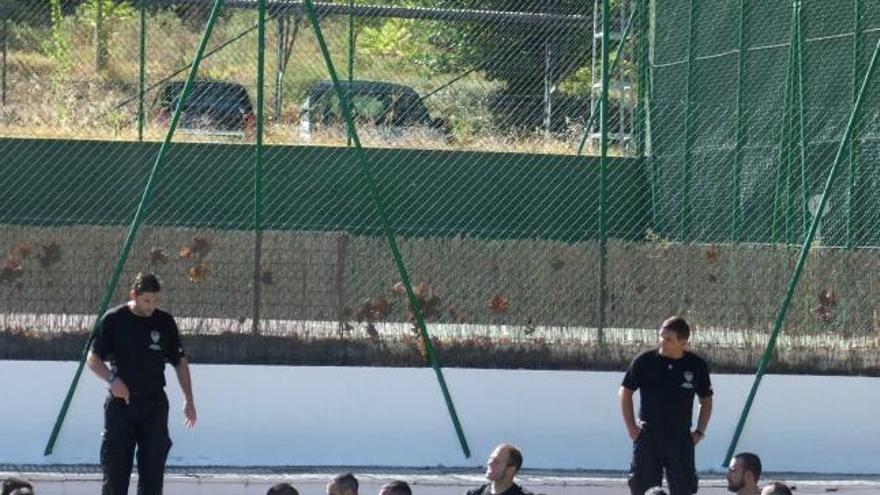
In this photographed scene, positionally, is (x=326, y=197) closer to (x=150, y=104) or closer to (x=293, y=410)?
(x=150, y=104)

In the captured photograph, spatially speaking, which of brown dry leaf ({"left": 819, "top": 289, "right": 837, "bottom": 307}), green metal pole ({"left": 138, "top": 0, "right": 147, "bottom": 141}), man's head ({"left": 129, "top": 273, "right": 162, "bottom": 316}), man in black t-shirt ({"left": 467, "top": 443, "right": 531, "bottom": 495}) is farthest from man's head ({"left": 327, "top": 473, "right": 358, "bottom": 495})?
green metal pole ({"left": 138, "top": 0, "right": 147, "bottom": 141})

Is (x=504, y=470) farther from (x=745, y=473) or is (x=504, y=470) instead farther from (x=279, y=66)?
(x=279, y=66)

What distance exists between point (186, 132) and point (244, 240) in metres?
4.34

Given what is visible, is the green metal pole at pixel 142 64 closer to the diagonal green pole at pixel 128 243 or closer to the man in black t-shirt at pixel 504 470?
the diagonal green pole at pixel 128 243

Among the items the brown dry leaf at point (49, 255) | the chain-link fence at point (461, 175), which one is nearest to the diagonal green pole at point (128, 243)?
the chain-link fence at point (461, 175)

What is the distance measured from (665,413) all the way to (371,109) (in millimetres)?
8110

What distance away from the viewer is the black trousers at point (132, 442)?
32.0 ft

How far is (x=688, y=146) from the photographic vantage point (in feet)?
55.7

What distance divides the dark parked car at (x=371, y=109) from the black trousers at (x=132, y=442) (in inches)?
292

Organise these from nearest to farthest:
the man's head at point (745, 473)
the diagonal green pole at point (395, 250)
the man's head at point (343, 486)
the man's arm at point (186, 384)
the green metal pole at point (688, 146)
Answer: the man's head at point (343, 486), the man's head at point (745, 473), the man's arm at point (186, 384), the diagonal green pole at point (395, 250), the green metal pole at point (688, 146)

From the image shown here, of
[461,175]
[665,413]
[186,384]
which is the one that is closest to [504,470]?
[665,413]

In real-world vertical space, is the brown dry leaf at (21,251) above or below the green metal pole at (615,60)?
below

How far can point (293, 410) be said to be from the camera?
12.2m

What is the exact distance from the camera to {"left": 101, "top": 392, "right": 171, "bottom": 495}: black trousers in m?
9.76
